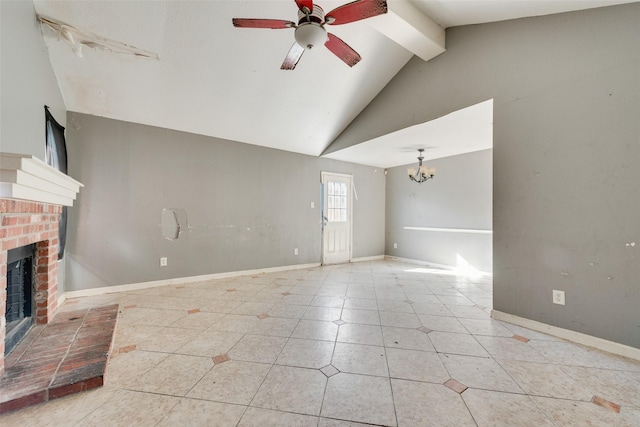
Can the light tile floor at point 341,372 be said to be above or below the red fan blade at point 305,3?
below

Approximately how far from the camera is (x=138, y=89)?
10.0ft

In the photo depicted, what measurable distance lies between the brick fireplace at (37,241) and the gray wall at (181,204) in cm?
99

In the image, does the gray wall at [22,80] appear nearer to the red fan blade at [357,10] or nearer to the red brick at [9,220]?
the red brick at [9,220]

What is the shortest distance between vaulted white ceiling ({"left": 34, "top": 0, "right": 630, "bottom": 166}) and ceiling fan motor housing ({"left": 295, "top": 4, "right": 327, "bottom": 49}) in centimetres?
93

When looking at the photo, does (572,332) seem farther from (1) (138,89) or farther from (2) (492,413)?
(1) (138,89)

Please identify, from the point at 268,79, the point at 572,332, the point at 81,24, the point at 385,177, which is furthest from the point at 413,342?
the point at 385,177

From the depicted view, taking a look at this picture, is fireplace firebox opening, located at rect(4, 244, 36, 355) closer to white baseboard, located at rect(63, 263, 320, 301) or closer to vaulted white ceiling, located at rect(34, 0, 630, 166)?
white baseboard, located at rect(63, 263, 320, 301)

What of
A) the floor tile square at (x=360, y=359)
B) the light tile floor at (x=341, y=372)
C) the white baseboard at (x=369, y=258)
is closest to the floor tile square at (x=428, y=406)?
the light tile floor at (x=341, y=372)

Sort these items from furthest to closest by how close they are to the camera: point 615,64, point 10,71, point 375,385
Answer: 1. point 615,64
2. point 10,71
3. point 375,385

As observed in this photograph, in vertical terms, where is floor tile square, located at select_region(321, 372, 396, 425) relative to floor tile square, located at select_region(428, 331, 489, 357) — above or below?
above

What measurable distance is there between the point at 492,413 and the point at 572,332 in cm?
144

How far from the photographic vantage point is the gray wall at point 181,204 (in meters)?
3.29

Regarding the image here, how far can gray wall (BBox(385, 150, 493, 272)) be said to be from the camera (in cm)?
455

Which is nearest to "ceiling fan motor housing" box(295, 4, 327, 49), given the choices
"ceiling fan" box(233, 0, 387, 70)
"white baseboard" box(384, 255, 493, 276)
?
"ceiling fan" box(233, 0, 387, 70)
